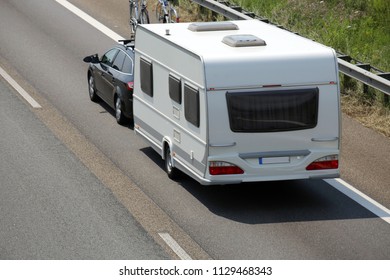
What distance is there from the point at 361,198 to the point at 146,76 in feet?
14.1

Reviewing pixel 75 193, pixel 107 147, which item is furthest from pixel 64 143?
pixel 75 193

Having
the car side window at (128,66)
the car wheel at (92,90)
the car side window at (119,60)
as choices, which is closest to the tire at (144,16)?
the car wheel at (92,90)

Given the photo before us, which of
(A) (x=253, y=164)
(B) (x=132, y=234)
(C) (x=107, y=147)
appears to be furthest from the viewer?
(C) (x=107, y=147)

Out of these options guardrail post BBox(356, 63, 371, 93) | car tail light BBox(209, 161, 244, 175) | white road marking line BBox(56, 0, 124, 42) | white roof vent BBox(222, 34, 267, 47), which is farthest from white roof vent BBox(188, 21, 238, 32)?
white road marking line BBox(56, 0, 124, 42)

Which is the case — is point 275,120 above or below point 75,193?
above

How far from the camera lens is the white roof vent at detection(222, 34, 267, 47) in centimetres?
1729

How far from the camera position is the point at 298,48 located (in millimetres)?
17125

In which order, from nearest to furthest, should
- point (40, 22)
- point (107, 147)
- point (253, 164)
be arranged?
1. point (253, 164)
2. point (107, 147)
3. point (40, 22)

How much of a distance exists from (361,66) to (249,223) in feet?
22.7

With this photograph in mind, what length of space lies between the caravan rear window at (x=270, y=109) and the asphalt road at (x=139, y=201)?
130cm

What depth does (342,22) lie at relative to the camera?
27.0m

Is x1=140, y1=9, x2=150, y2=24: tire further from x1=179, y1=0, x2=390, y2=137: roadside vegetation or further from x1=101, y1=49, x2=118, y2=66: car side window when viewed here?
x1=101, y1=49, x2=118, y2=66: car side window

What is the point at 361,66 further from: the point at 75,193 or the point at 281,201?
the point at 75,193

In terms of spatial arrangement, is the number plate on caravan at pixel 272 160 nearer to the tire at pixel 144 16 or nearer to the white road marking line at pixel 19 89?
the white road marking line at pixel 19 89
